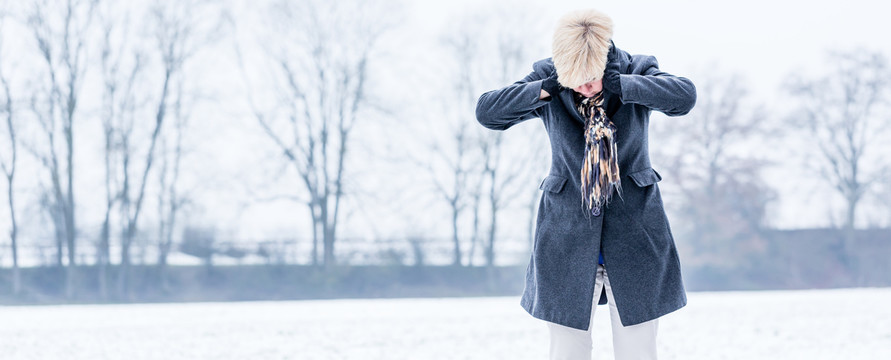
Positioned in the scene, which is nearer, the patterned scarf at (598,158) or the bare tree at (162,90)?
the patterned scarf at (598,158)

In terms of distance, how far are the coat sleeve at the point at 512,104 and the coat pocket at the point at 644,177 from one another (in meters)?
0.26

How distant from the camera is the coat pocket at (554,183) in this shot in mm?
1904

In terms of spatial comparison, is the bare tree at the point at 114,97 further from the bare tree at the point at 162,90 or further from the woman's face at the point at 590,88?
the woman's face at the point at 590,88

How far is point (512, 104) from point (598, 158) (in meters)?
0.22

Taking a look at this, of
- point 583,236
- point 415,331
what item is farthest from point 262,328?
point 583,236

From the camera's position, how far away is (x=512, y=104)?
1851mm

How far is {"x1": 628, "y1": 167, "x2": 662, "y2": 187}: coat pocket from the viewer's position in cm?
185

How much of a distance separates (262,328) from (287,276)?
39.0 ft

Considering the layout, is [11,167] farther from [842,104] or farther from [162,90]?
[842,104]

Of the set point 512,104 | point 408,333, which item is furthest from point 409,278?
point 512,104

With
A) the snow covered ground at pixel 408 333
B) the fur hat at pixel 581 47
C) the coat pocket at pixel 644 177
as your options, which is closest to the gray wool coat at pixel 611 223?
the coat pocket at pixel 644 177

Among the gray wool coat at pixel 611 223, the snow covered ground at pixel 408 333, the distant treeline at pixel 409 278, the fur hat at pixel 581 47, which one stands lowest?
the distant treeline at pixel 409 278

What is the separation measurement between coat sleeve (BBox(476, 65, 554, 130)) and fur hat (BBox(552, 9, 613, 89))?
0.28 ft

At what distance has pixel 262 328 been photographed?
582 centimetres
